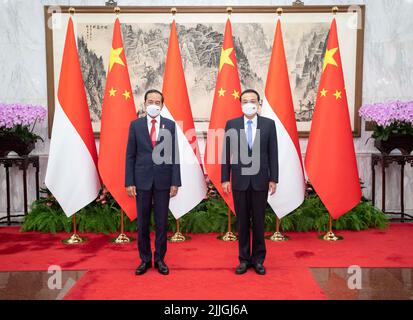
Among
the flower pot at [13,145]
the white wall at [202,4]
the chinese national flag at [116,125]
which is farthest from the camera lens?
the white wall at [202,4]

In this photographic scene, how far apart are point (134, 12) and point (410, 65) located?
4.13 meters

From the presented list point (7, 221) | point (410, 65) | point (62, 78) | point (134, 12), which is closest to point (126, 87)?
point (62, 78)

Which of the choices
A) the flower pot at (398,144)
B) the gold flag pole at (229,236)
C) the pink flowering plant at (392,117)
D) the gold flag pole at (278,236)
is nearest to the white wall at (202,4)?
the flower pot at (398,144)

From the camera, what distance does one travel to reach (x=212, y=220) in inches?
224

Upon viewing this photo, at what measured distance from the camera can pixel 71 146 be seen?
4914 mm

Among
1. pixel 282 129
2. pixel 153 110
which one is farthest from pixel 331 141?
pixel 153 110

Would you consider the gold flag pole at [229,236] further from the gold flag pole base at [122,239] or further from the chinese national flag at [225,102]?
the gold flag pole base at [122,239]

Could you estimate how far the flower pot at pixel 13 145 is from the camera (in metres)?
6.04

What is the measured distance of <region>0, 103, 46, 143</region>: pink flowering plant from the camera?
5.89m

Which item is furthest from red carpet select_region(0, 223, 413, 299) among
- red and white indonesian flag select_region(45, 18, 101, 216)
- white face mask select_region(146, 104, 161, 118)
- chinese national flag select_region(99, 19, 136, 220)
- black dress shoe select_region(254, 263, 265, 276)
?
white face mask select_region(146, 104, 161, 118)

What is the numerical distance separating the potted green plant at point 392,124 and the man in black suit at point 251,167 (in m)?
2.66

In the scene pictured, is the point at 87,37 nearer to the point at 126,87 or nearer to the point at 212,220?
the point at 126,87

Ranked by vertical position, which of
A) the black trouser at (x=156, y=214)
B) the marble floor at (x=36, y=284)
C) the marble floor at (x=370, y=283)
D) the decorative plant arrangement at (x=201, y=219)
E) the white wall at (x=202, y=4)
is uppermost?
the white wall at (x=202, y=4)

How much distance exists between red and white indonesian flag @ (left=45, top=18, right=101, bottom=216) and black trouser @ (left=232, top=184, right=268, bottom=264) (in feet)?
5.92
